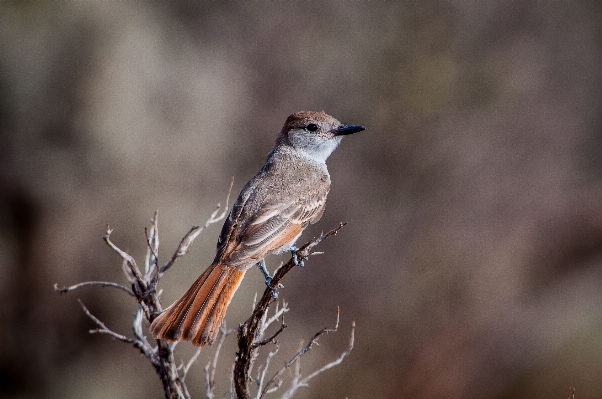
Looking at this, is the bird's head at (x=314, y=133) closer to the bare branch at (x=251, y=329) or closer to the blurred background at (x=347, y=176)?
the bare branch at (x=251, y=329)

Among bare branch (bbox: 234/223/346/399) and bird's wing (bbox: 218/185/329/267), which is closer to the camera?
bare branch (bbox: 234/223/346/399)

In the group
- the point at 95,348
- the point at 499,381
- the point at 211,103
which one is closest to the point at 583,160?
the point at 499,381

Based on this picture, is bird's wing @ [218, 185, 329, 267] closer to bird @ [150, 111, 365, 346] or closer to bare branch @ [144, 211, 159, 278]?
bird @ [150, 111, 365, 346]

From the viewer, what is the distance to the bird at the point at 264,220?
381cm

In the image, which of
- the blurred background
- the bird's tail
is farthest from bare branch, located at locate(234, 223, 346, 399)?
the blurred background

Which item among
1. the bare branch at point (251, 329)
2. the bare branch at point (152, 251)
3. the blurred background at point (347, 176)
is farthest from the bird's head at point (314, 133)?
the blurred background at point (347, 176)

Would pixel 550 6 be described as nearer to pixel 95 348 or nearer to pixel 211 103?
pixel 211 103

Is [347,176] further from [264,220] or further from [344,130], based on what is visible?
[264,220]

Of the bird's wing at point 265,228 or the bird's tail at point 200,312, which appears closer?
the bird's tail at point 200,312

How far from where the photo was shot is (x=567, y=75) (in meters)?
12.6

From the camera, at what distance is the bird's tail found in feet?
12.2

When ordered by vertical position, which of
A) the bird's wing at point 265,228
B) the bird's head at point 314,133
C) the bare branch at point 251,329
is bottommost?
the bare branch at point 251,329

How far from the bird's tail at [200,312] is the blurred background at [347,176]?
209 inches

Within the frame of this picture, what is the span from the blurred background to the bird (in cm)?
430
